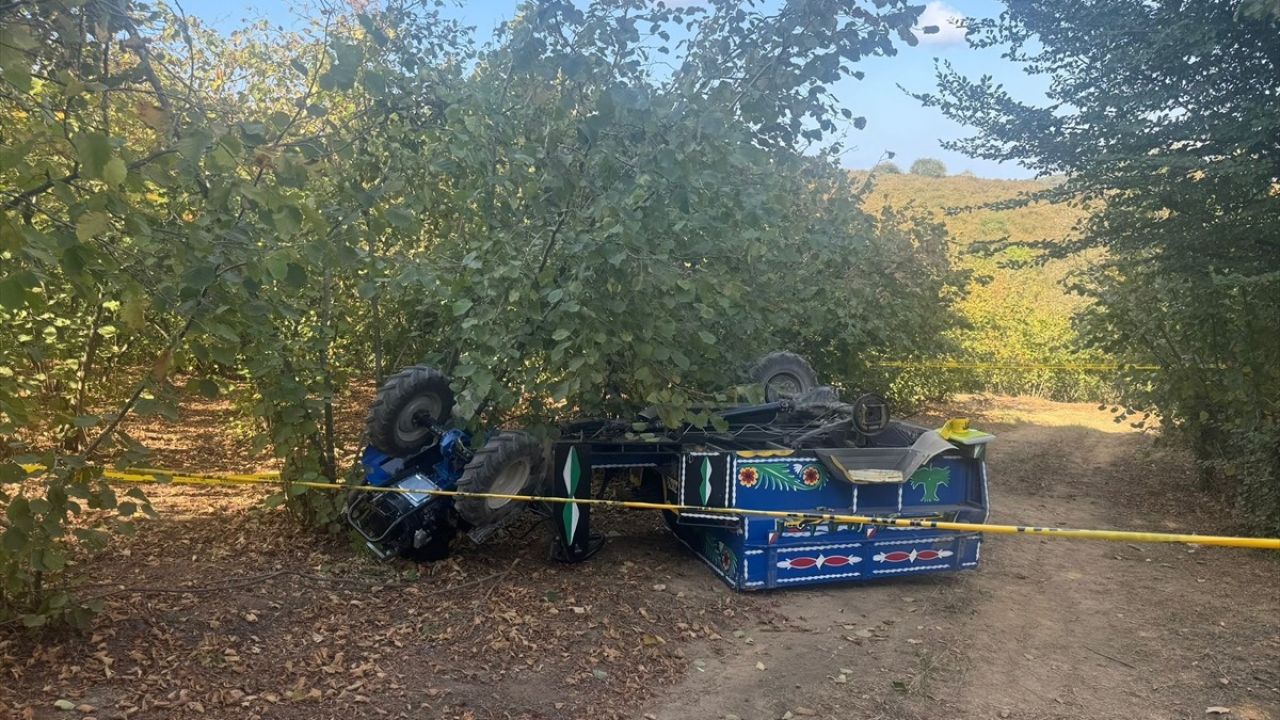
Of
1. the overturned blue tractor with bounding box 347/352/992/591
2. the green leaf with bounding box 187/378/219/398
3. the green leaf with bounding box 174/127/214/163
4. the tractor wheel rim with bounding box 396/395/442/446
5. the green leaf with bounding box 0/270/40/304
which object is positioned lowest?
the overturned blue tractor with bounding box 347/352/992/591

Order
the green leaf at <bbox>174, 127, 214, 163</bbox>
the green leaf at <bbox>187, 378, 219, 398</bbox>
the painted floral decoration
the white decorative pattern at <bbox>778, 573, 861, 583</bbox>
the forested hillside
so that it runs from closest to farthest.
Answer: the green leaf at <bbox>174, 127, 214, 163</bbox>
the green leaf at <bbox>187, 378, 219, 398</bbox>
the painted floral decoration
the white decorative pattern at <bbox>778, 573, 861, 583</bbox>
the forested hillside

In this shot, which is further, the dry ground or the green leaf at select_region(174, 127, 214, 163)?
the dry ground

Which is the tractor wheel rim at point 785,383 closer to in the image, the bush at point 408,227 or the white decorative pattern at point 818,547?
the bush at point 408,227

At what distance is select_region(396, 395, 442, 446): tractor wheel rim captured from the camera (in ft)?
19.6

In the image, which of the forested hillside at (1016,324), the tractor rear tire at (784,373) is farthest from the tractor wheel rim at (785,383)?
the forested hillside at (1016,324)

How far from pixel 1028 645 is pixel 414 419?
13.4 ft

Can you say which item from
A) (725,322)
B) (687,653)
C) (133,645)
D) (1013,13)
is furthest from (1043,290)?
(133,645)

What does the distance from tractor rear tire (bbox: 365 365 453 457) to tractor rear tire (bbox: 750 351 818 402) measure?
10.4 ft

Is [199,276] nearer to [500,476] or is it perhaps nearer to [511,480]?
[500,476]

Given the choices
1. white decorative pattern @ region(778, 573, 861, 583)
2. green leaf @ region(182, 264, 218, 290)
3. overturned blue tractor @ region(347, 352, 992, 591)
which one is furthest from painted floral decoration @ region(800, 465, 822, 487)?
green leaf @ region(182, 264, 218, 290)

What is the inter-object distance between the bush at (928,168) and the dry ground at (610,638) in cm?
5484

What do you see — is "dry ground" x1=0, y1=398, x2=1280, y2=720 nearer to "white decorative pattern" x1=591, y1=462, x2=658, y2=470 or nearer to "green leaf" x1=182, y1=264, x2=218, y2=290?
"white decorative pattern" x1=591, y1=462, x2=658, y2=470

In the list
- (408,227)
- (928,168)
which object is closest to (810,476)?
(408,227)

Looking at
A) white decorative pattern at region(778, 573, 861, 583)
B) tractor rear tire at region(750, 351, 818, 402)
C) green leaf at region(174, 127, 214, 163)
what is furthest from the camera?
tractor rear tire at region(750, 351, 818, 402)
